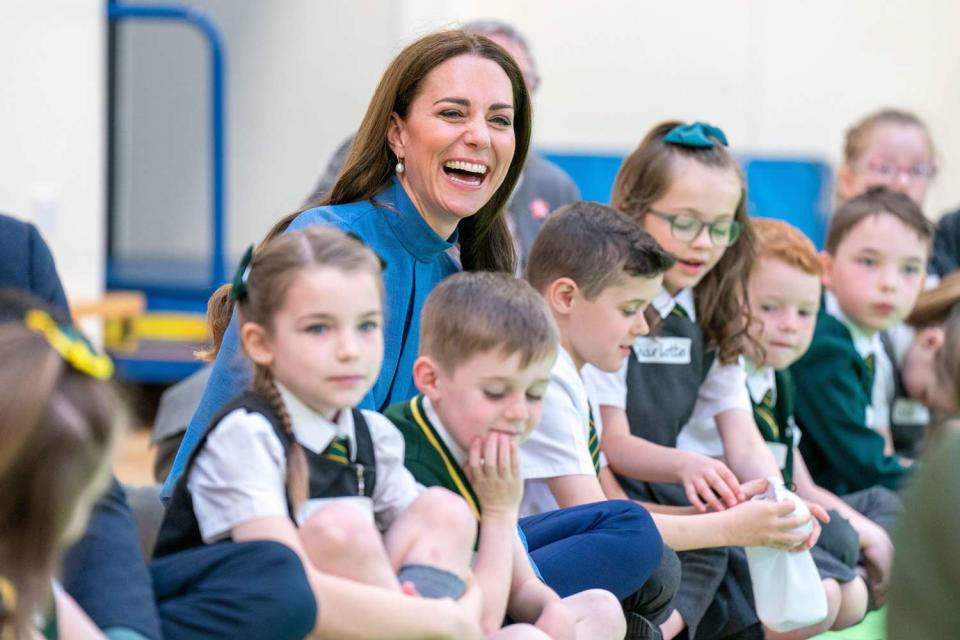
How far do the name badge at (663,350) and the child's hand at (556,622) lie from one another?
1.07m

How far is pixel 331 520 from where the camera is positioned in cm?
207

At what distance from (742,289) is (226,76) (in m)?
5.07

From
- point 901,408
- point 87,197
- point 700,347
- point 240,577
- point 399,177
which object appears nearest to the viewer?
point 240,577

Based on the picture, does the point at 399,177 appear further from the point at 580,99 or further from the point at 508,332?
the point at 580,99

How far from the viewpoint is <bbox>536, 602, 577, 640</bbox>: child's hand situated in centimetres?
237

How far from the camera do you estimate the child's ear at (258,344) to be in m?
2.17

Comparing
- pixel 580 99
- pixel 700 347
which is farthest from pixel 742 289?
pixel 580 99

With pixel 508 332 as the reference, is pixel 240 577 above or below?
below

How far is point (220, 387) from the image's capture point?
2.49 m

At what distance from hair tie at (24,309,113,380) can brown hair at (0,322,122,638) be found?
0.02 m

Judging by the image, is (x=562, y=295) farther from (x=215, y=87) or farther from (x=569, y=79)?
(x=569, y=79)

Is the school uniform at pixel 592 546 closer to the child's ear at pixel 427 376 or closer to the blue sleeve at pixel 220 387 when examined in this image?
the child's ear at pixel 427 376

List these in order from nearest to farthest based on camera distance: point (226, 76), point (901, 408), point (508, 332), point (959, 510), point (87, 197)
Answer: point (959, 510) → point (508, 332) → point (901, 408) → point (87, 197) → point (226, 76)

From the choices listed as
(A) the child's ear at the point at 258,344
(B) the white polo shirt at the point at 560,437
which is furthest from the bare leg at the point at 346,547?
(B) the white polo shirt at the point at 560,437
